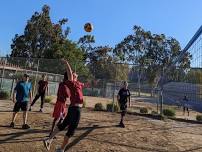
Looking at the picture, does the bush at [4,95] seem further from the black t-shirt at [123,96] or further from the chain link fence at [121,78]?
the black t-shirt at [123,96]

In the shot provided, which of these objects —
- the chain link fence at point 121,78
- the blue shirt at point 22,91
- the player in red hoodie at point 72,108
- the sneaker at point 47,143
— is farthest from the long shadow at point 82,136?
the chain link fence at point 121,78

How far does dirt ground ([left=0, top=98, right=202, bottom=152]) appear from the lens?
389 inches

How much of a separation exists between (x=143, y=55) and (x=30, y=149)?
63.0 m

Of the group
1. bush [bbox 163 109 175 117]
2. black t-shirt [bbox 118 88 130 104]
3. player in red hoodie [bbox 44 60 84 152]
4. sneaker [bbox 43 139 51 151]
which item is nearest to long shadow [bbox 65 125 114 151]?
sneaker [bbox 43 139 51 151]

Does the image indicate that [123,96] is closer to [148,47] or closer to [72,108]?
[72,108]

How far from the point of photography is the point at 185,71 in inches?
761

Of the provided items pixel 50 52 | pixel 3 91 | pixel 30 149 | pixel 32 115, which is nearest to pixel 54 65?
pixel 3 91

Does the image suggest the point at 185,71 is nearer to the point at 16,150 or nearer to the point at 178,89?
the point at 178,89

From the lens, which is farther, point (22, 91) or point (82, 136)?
point (22, 91)

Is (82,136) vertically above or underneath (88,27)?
underneath

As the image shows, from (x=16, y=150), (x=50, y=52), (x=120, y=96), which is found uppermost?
(x=50, y=52)

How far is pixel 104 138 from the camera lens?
37.2 ft

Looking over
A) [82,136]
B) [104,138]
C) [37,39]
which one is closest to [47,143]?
[82,136]

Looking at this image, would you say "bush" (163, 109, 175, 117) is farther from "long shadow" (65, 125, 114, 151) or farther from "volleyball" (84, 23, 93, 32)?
"long shadow" (65, 125, 114, 151)
